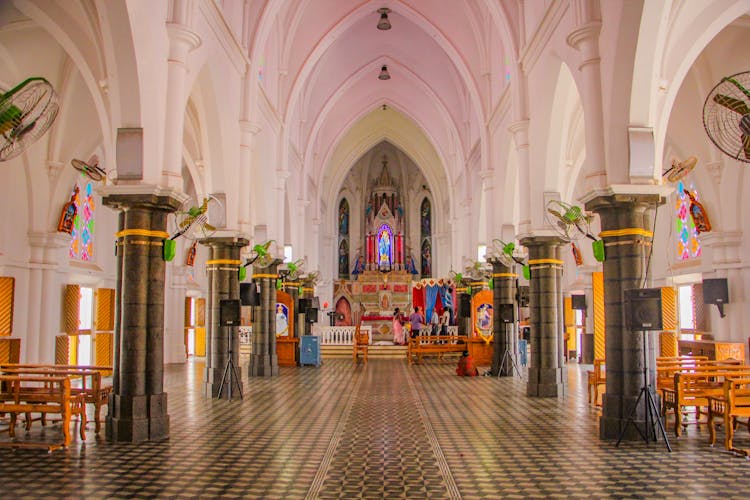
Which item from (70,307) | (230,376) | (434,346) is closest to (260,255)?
(230,376)

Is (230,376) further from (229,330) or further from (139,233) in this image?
(139,233)

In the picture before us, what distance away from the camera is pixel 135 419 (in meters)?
8.67

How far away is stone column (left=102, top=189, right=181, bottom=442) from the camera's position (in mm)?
8828

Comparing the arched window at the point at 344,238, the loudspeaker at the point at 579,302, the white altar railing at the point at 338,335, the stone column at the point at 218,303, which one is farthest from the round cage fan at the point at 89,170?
the arched window at the point at 344,238

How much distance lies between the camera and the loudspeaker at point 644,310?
8094mm

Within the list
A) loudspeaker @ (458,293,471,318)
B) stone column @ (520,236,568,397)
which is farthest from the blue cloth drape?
stone column @ (520,236,568,397)

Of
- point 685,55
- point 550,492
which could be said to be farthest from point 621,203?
point 550,492

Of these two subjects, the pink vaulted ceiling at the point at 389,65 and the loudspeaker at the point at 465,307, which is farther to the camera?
the loudspeaker at the point at 465,307

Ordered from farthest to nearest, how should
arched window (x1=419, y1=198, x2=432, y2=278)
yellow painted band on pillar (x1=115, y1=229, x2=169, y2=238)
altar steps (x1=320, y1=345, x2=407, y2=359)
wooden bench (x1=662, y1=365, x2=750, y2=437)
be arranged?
1. arched window (x1=419, y1=198, x2=432, y2=278)
2. altar steps (x1=320, y1=345, x2=407, y2=359)
3. yellow painted band on pillar (x1=115, y1=229, x2=169, y2=238)
4. wooden bench (x1=662, y1=365, x2=750, y2=437)

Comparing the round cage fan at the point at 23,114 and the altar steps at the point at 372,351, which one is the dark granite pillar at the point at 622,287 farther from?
the altar steps at the point at 372,351

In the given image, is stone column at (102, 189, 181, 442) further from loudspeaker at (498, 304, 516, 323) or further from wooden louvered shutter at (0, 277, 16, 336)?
loudspeaker at (498, 304, 516, 323)

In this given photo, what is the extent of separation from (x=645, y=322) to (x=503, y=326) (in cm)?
936

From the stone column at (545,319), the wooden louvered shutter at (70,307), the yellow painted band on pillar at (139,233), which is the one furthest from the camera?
the wooden louvered shutter at (70,307)

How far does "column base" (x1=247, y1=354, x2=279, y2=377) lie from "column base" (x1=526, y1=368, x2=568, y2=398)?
25.4 feet
